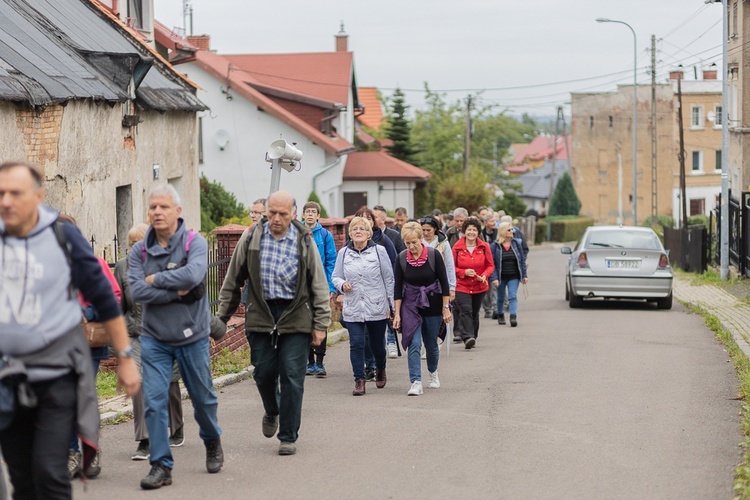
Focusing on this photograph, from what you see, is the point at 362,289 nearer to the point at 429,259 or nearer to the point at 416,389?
the point at 429,259

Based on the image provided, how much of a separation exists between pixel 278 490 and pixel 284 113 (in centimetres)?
3307

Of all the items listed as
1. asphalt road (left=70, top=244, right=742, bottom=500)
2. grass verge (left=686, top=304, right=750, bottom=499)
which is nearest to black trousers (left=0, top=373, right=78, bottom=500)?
asphalt road (left=70, top=244, right=742, bottom=500)

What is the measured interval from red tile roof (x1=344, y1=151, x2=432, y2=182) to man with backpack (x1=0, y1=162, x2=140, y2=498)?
43287 mm

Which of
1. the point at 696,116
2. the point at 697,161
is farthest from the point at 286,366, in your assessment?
the point at 697,161

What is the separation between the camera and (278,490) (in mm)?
6930

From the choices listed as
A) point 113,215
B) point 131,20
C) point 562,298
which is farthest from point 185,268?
point 562,298

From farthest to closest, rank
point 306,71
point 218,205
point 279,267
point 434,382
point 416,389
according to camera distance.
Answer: point 306,71 → point 218,205 → point 434,382 → point 416,389 → point 279,267

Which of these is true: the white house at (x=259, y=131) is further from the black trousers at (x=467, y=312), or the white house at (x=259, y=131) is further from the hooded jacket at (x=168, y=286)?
the hooded jacket at (x=168, y=286)

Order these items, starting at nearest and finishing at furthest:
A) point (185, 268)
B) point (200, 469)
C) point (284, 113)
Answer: point (185, 268), point (200, 469), point (284, 113)

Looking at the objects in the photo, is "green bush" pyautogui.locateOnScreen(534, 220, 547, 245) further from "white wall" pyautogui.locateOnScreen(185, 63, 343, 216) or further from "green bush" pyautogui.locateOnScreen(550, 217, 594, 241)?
"white wall" pyautogui.locateOnScreen(185, 63, 343, 216)

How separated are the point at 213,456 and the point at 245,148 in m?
33.1

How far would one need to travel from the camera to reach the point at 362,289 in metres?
10.7

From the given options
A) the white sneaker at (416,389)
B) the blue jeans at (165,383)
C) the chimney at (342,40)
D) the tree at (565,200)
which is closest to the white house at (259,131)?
the chimney at (342,40)

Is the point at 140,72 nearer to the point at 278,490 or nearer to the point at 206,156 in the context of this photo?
the point at 278,490
